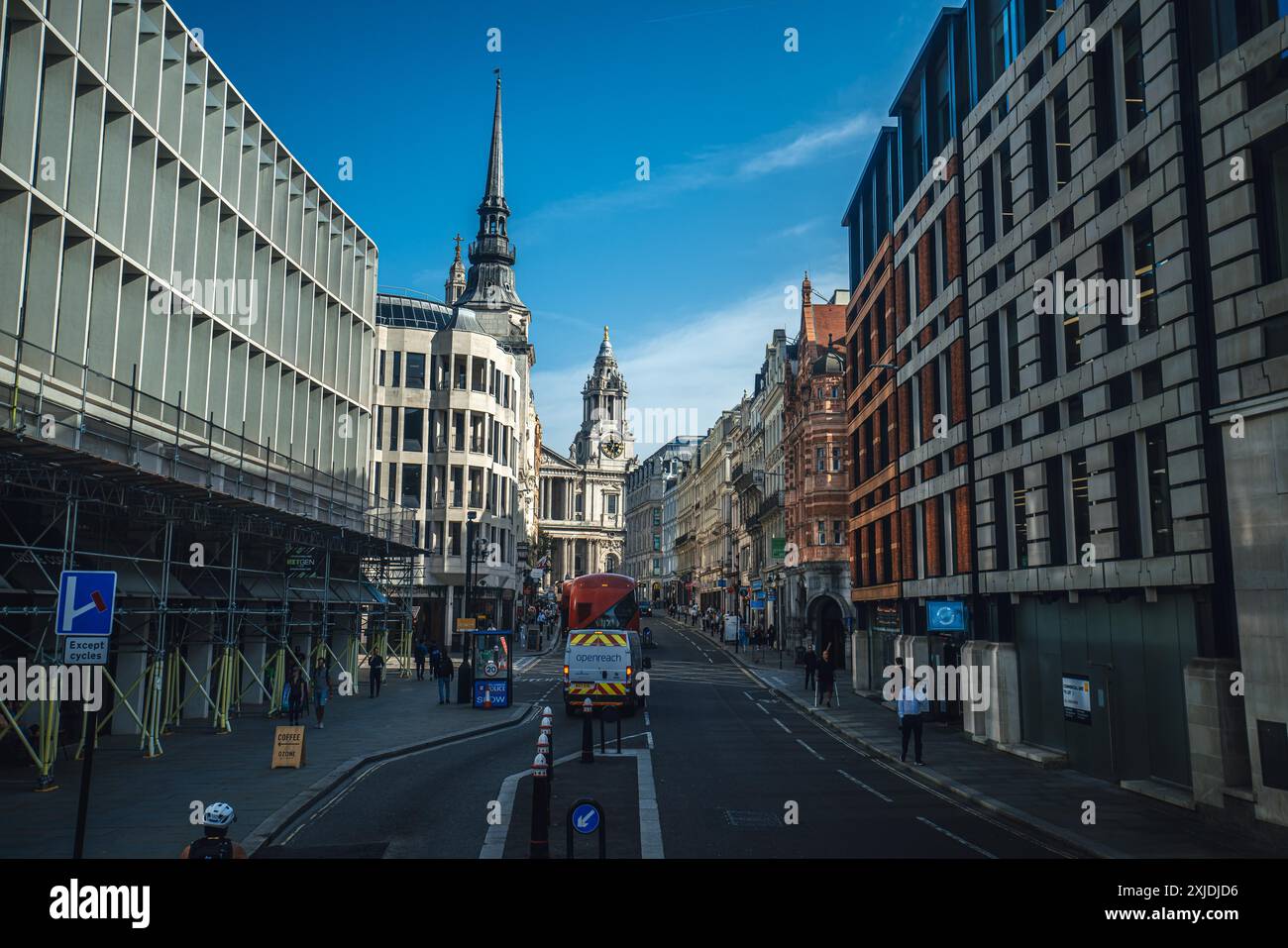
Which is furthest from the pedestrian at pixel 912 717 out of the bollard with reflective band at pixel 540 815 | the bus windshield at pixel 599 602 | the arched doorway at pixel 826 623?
the arched doorway at pixel 826 623

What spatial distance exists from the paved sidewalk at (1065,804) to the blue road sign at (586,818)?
24.2 feet

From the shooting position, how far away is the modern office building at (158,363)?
1964 cm

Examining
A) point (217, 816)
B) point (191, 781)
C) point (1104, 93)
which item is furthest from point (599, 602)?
point (217, 816)

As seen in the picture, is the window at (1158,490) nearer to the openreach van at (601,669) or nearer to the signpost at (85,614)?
the openreach van at (601,669)

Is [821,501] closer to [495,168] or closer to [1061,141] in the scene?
[1061,141]

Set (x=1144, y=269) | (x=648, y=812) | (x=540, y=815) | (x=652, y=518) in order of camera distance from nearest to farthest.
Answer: (x=540, y=815) → (x=648, y=812) → (x=1144, y=269) → (x=652, y=518)

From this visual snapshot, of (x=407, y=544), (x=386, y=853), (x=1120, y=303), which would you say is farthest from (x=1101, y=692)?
(x=407, y=544)

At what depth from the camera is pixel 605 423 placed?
19412 centimetres

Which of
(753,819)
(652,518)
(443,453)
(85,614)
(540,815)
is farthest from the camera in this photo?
(652,518)

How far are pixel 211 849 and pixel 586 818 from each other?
332 centimetres

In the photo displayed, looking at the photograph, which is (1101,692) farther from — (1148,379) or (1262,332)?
(1262,332)

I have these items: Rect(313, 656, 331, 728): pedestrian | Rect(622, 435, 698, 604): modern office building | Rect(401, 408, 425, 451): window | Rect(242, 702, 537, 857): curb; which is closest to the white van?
Rect(242, 702, 537, 857): curb

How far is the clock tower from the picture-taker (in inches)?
7466

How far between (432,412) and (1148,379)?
54020 mm
